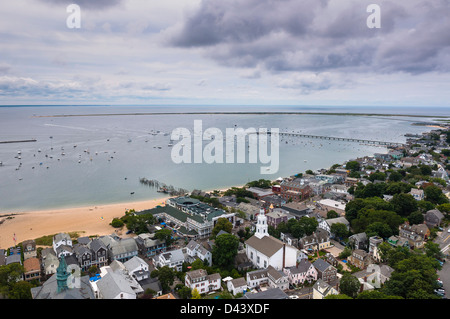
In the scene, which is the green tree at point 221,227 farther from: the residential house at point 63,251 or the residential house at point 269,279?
the residential house at point 63,251

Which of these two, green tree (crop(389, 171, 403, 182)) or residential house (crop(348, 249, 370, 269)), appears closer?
residential house (crop(348, 249, 370, 269))

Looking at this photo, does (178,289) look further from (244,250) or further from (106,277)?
(244,250)

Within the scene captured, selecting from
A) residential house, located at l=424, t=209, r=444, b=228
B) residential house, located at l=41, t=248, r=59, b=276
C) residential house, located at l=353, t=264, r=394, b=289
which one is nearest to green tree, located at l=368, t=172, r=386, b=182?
residential house, located at l=424, t=209, r=444, b=228

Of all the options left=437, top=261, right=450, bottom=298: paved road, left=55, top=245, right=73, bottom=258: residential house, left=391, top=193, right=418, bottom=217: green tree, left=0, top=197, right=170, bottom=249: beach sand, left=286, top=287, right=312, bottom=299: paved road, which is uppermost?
left=391, top=193, right=418, bottom=217: green tree

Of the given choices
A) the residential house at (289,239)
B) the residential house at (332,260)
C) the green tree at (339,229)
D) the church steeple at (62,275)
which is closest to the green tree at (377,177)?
the green tree at (339,229)

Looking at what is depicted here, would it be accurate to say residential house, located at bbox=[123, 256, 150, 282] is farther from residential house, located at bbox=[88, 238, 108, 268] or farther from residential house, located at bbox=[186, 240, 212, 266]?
residential house, located at bbox=[186, 240, 212, 266]

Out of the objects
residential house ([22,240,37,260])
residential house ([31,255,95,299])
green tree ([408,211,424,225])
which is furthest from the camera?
green tree ([408,211,424,225])
